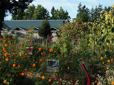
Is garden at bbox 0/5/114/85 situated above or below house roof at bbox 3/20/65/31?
below

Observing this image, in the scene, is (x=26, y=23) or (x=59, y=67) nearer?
(x=59, y=67)

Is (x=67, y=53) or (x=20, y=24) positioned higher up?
(x=20, y=24)

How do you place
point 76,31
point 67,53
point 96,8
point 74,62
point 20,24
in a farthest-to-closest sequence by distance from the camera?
point 96,8, point 20,24, point 76,31, point 67,53, point 74,62

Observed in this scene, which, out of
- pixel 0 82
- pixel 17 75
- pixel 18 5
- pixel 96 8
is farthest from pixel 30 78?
pixel 96 8

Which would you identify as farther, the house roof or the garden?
the house roof

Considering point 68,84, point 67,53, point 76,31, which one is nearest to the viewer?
point 68,84

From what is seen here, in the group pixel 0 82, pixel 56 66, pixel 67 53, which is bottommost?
pixel 0 82

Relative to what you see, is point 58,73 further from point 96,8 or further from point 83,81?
point 96,8

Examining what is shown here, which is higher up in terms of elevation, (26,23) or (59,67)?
(26,23)

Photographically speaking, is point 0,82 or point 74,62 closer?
point 0,82

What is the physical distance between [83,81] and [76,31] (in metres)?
5.19

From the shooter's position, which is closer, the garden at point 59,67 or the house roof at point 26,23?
the garden at point 59,67

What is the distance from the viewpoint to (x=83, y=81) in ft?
11.3

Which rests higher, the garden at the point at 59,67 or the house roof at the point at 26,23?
the house roof at the point at 26,23
